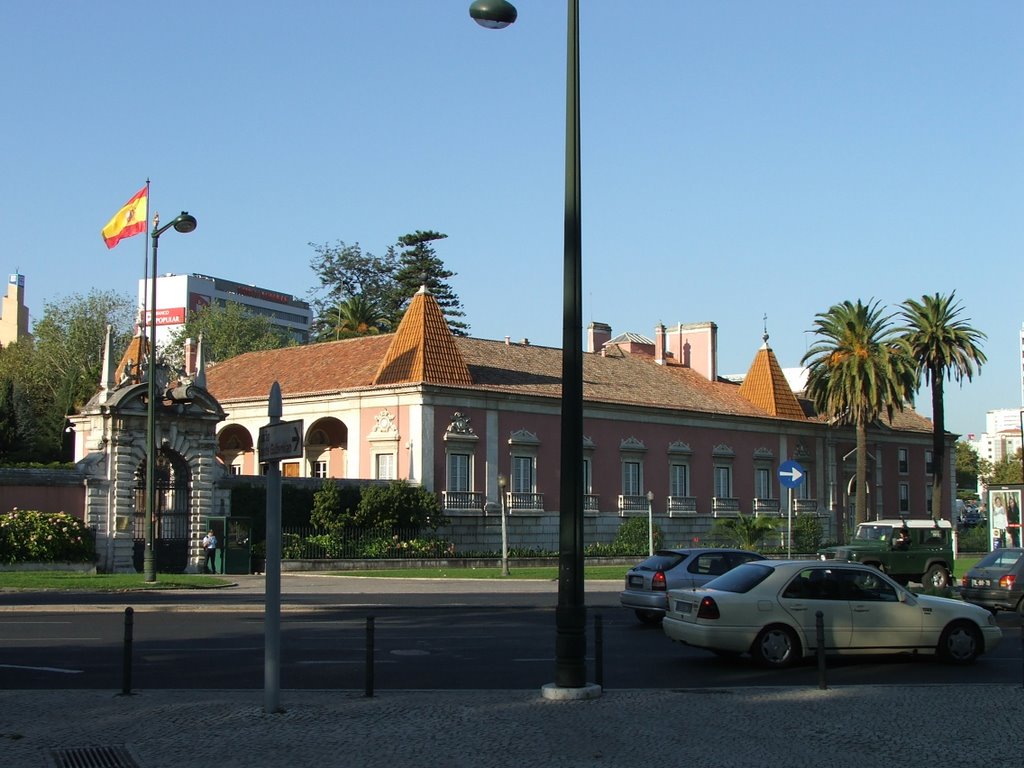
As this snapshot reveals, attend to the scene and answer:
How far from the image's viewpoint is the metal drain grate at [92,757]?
989cm

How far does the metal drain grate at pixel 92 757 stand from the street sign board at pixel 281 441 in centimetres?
291

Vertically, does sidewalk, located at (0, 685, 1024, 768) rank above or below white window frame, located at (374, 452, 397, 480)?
below

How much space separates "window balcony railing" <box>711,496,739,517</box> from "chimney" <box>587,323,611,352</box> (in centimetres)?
1330

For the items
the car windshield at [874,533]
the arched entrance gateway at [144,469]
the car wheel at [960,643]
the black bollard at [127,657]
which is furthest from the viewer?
the arched entrance gateway at [144,469]

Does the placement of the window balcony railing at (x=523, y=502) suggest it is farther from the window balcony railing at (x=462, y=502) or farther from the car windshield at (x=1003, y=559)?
the car windshield at (x=1003, y=559)

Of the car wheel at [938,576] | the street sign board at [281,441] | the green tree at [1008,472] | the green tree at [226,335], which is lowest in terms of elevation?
the car wheel at [938,576]

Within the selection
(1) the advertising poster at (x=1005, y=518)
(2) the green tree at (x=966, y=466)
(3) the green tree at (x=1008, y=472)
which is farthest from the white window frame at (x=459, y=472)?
(2) the green tree at (x=966, y=466)

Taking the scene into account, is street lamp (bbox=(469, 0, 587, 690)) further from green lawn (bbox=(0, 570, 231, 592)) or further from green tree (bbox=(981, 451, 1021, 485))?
green tree (bbox=(981, 451, 1021, 485))

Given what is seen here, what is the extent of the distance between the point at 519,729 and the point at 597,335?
203 ft

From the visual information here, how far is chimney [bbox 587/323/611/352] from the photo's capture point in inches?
2835

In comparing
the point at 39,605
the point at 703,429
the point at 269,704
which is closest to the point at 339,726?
the point at 269,704

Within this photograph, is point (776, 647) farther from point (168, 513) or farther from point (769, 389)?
point (769, 389)

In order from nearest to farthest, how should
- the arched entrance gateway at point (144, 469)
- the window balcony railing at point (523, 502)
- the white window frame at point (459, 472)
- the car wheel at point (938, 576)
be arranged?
the car wheel at point (938, 576) → the arched entrance gateway at point (144, 469) → the white window frame at point (459, 472) → the window balcony railing at point (523, 502)

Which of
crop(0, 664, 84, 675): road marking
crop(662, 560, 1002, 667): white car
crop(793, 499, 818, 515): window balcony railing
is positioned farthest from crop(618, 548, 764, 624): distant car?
crop(793, 499, 818, 515): window balcony railing
